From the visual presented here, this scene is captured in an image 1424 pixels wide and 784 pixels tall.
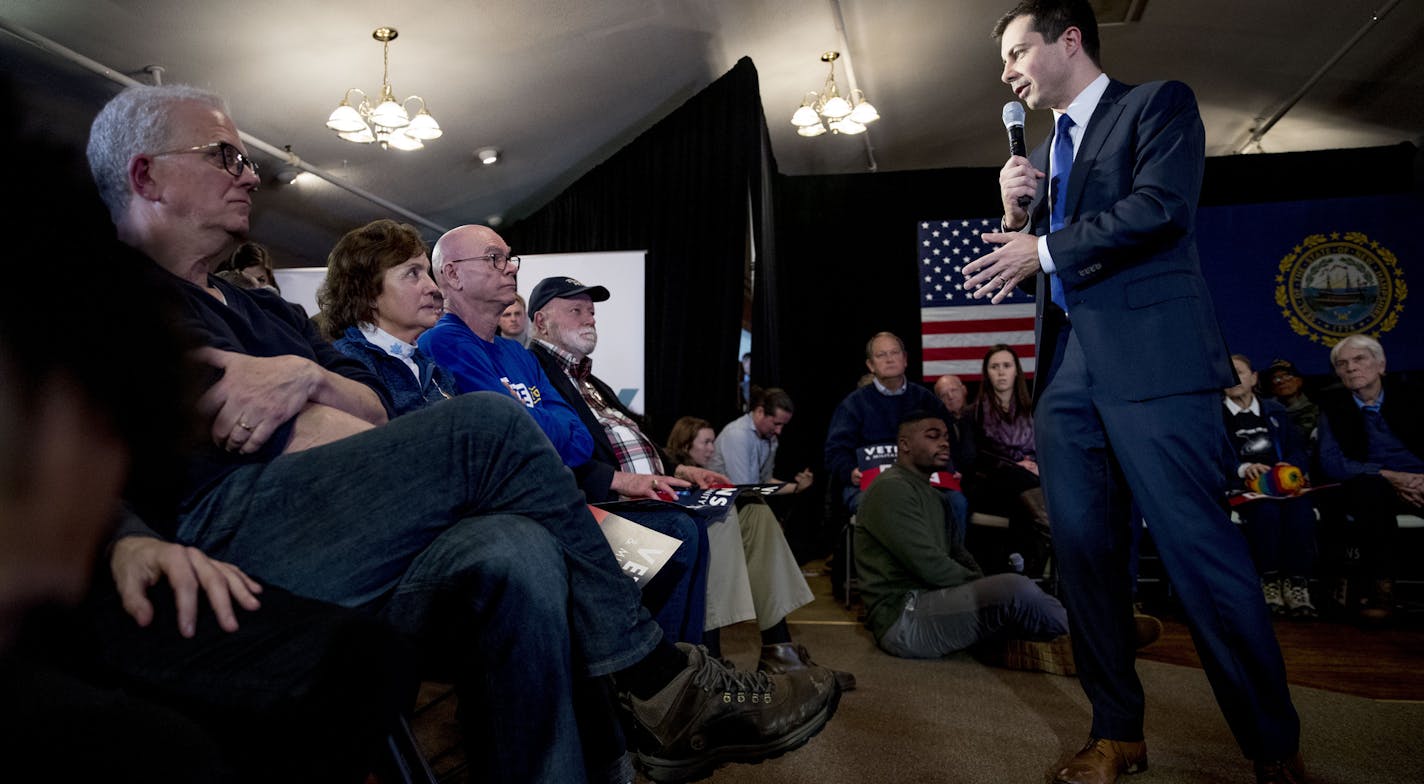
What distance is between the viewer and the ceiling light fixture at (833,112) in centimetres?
581

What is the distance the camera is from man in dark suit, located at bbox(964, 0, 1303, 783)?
1.42 metres

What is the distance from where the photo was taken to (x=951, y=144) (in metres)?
7.91

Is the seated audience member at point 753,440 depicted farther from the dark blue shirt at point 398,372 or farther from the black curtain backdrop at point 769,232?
the dark blue shirt at point 398,372

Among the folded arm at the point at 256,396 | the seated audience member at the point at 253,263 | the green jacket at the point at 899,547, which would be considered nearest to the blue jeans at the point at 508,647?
the folded arm at the point at 256,396

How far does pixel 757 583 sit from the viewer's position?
→ 2377mm

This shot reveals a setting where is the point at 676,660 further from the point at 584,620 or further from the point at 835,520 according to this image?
the point at 835,520

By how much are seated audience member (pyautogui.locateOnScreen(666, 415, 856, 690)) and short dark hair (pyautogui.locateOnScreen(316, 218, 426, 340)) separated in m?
0.97

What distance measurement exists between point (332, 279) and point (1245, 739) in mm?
2018

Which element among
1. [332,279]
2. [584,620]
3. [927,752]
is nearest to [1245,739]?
[927,752]

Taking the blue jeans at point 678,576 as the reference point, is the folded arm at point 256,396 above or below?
above

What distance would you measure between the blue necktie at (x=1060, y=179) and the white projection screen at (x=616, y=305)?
398 cm

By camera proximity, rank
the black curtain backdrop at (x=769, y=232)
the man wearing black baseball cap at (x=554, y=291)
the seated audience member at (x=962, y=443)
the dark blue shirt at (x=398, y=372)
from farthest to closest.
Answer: the black curtain backdrop at (x=769, y=232), the seated audience member at (x=962, y=443), the man wearing black baseball cap at (x=554, y=291), the dark blue shirt at (x=398, y=372)

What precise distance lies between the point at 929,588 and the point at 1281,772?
1476mm

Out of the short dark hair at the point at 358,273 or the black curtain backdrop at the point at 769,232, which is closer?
the short dark hair at the point at 358,273
